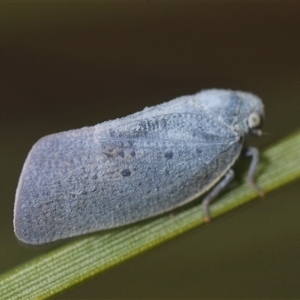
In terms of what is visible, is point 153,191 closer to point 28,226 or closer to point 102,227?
point 102,227

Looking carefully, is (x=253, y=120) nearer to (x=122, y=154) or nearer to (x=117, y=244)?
(x=122, y=154)

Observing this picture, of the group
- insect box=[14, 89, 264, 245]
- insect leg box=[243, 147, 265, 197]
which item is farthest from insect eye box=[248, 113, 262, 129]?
insect leg box=[243, 147, 265, 197]

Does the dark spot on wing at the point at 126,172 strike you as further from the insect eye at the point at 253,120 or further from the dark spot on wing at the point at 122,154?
the insect eye at the point at 253,120

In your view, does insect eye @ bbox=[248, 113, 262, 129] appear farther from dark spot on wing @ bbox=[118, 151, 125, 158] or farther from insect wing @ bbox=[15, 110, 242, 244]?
dark spot on wing @ bbox=[118, 151, 125, 158]

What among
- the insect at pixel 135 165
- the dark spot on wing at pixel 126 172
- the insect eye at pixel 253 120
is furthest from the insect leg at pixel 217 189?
the dark spot on wing at pixel 126 172

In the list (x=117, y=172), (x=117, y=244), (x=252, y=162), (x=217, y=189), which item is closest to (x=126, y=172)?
(x=117, y=172)

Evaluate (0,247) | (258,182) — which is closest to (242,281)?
(258,182)
